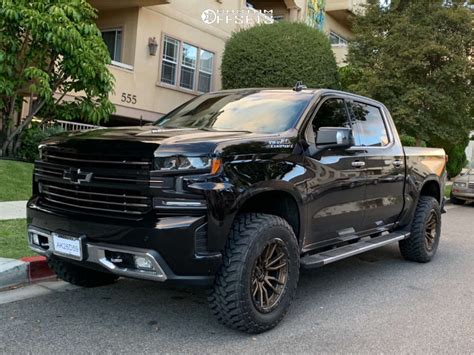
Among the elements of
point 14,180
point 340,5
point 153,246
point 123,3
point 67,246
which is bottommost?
point 14,180

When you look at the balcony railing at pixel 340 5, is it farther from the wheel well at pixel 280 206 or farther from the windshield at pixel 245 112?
the wheel well at pixel 280 206

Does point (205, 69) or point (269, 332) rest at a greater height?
point (205, 69)

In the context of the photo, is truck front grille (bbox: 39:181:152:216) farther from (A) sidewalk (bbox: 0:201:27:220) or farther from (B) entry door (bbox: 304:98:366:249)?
(A) sidewalk (bbox: 0:201:27:220)

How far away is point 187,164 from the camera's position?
3.60 meters

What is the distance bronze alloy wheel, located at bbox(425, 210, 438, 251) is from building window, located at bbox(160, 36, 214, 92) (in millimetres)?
11795

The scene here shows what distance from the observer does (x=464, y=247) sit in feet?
27.6

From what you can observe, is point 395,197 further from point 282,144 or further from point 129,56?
point 129,56

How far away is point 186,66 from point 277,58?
10.3 feet

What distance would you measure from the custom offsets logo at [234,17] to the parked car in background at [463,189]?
948 centimetres

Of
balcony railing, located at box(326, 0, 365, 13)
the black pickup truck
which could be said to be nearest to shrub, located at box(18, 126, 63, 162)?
the black pickup truck

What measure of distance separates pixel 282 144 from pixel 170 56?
13.7 meters

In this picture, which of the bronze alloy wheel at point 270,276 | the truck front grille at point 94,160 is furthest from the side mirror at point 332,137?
the truck front grille at point 94,160

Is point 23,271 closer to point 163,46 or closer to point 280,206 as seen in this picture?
point 280,206

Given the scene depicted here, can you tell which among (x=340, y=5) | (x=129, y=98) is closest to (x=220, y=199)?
(x=129, y=98)
